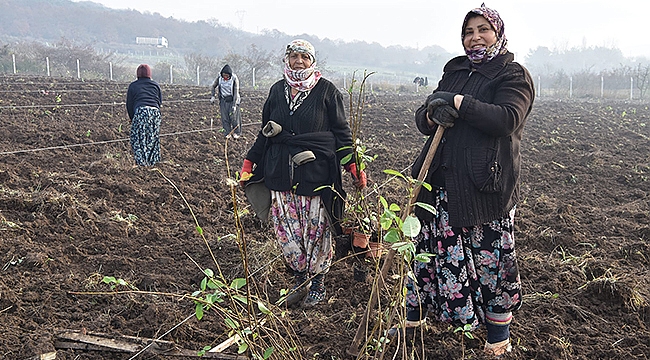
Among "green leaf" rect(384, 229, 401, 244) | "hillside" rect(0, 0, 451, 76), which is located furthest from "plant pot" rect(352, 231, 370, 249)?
"hillside" rect(0, 0, 451, 76)

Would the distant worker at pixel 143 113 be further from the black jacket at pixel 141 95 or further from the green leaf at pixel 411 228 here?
the green leaf at pixel 411 228

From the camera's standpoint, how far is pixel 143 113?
734cm

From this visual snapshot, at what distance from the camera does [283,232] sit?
3.53 metres

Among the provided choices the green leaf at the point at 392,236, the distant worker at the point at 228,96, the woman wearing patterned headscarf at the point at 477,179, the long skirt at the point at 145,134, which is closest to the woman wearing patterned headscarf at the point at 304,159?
the woman wearing patterned headscarf at the point at 477,179

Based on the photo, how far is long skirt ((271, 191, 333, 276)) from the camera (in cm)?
343

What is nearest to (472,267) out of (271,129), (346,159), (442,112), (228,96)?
(442,112)

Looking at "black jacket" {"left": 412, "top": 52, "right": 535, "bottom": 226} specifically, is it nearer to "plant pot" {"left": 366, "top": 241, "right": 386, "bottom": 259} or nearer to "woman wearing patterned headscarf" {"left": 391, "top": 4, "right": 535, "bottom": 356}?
"woman wearing patterned headscarf" {"left": 391, "top": 4, "right": 535, "bottom": 356}

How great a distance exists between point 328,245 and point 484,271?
3.81ft

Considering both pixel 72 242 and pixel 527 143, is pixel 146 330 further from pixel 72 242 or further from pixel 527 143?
pixel 527 143

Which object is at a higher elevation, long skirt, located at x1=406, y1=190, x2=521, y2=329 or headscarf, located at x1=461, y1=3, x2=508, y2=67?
headscarf, located at x1=461, y1=3, x2=508, y2=67

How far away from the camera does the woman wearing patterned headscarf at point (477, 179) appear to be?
2.47 m

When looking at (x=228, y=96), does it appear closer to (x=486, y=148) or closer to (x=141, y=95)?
(x=141, y=95)

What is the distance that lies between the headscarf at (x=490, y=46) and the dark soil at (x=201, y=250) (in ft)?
4.31

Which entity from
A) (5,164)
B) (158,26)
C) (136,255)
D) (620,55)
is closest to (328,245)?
(136,255)
